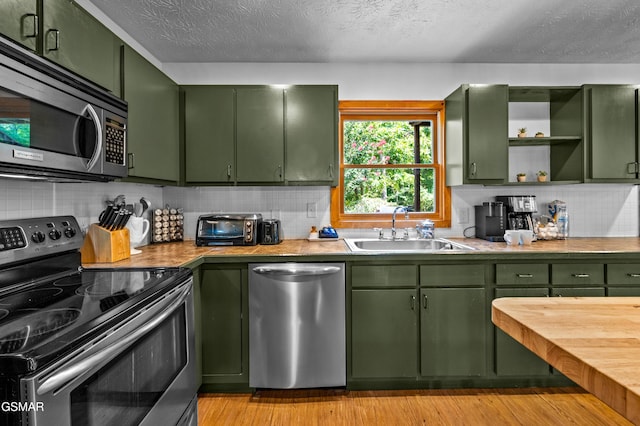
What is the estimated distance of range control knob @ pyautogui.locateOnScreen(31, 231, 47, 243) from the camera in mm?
1592

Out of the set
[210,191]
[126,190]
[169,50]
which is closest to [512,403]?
[210,191]

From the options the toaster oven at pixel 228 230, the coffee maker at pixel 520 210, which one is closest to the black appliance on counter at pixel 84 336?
the toaster oven at pixel 228 230

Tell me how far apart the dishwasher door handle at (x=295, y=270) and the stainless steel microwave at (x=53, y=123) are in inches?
39.9

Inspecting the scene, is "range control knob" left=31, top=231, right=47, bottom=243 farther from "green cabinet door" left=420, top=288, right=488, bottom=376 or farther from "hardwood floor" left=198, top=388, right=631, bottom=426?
"green cabinet door" left=420, top=288, right=488, bottom=376

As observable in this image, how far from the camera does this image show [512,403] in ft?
7.68

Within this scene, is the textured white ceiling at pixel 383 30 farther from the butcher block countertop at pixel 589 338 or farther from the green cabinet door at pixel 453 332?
the butcher block countertop at pixel 589 338

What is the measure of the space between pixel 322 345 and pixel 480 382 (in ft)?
3.54

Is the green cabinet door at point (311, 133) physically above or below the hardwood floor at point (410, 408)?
above

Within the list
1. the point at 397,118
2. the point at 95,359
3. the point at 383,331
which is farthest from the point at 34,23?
the point at 397,118

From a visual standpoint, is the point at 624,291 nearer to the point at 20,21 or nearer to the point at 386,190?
the point at 386,190

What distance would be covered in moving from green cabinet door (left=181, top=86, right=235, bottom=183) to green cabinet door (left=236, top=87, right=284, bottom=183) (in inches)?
2.7

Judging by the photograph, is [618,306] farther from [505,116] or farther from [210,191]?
[210,191]

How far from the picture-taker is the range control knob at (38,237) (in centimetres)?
159

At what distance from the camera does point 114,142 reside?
177 centimetres
